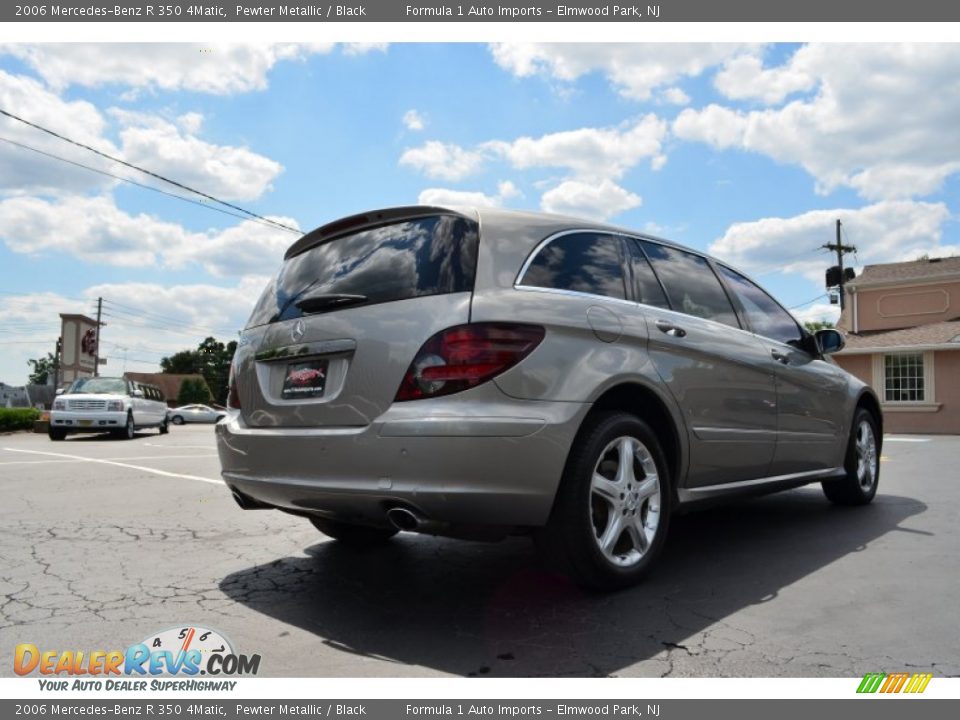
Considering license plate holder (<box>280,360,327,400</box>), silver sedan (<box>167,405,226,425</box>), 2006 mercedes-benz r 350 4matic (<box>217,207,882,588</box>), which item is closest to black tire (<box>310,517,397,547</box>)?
2006 mercedes-benz r 350 4matic (<box>217,207,882,588</box>)

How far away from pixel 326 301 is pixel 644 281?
5.61 ft

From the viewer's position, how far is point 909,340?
22.9 metres

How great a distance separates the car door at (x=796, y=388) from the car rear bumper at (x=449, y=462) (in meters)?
2.29

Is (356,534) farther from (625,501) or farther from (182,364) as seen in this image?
(182,364)

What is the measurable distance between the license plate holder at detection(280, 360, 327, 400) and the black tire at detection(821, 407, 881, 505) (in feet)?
14.0

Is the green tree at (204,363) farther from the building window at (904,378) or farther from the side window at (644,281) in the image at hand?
the side window at (644,281)

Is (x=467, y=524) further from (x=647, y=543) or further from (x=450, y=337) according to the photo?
(x=647, y=543)

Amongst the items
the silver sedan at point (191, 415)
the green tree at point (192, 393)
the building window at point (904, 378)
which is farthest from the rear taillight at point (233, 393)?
the green tree at point (192, 393)

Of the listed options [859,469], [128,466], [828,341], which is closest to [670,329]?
[828,341]

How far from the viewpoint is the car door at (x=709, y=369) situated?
4082mm

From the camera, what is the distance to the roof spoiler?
364 cm

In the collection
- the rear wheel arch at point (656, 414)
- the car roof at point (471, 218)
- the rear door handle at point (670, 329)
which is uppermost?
the car roof at point (471, 218)

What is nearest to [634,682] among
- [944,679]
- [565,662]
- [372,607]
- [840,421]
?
[565,662]

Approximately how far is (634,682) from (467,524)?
2.83 ft
